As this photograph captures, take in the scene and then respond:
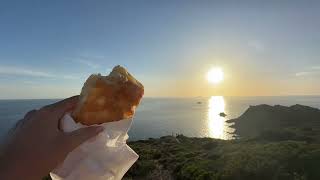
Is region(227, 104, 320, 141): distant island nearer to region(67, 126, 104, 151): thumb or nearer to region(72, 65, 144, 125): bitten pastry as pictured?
region(72, 65, 144, 125): bitten pastry

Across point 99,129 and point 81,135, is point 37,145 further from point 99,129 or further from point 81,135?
point 99,129

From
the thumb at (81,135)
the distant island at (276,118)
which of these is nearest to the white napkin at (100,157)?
the thumb at (81,135)

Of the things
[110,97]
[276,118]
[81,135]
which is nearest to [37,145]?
[81,135]

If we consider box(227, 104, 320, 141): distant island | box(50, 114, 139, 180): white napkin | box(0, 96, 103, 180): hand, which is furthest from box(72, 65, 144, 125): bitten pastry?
box(227, 104, 320, 141): distant island

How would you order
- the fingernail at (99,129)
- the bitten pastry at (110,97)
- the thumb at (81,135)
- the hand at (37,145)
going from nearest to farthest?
1. the hand at (37,145)
2. the thumb at (81,135)
3. the fingernail at (99,129)
4. the bitten pastry at (110,97)

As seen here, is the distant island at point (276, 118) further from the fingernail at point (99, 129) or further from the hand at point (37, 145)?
the hand at point (37, 145)

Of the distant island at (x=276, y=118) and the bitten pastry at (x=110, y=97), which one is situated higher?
the bitten pastry at (x=110, y=97)
